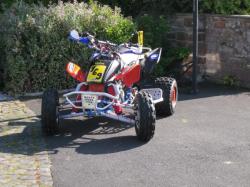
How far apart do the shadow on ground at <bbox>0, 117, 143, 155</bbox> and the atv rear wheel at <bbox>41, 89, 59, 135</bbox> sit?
0.11 m

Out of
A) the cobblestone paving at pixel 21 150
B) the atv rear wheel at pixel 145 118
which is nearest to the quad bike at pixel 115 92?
the atv rear wheel at pixel 145 118

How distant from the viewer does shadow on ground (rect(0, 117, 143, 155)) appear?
257 inches

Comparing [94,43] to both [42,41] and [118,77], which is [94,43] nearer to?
[118,77]

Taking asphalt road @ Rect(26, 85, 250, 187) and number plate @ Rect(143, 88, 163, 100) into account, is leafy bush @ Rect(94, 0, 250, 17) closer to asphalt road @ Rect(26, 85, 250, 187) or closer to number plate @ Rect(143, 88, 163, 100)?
asphalt road @ Rect(26, 85, 250, 187)

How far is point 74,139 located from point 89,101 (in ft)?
1.59

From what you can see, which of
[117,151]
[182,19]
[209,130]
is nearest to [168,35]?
[182,19]

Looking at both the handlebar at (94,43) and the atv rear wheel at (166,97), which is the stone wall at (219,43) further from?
the handlebar at (94,43)

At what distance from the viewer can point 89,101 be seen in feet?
22.8

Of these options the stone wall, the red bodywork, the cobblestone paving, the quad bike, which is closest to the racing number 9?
the quad bike

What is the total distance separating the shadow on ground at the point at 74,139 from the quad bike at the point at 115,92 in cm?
18

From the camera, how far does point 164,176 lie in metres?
5.58

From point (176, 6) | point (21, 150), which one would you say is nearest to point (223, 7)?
point (176, 6)

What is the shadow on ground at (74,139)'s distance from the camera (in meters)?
6.52

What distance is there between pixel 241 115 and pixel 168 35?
338 centimetres
